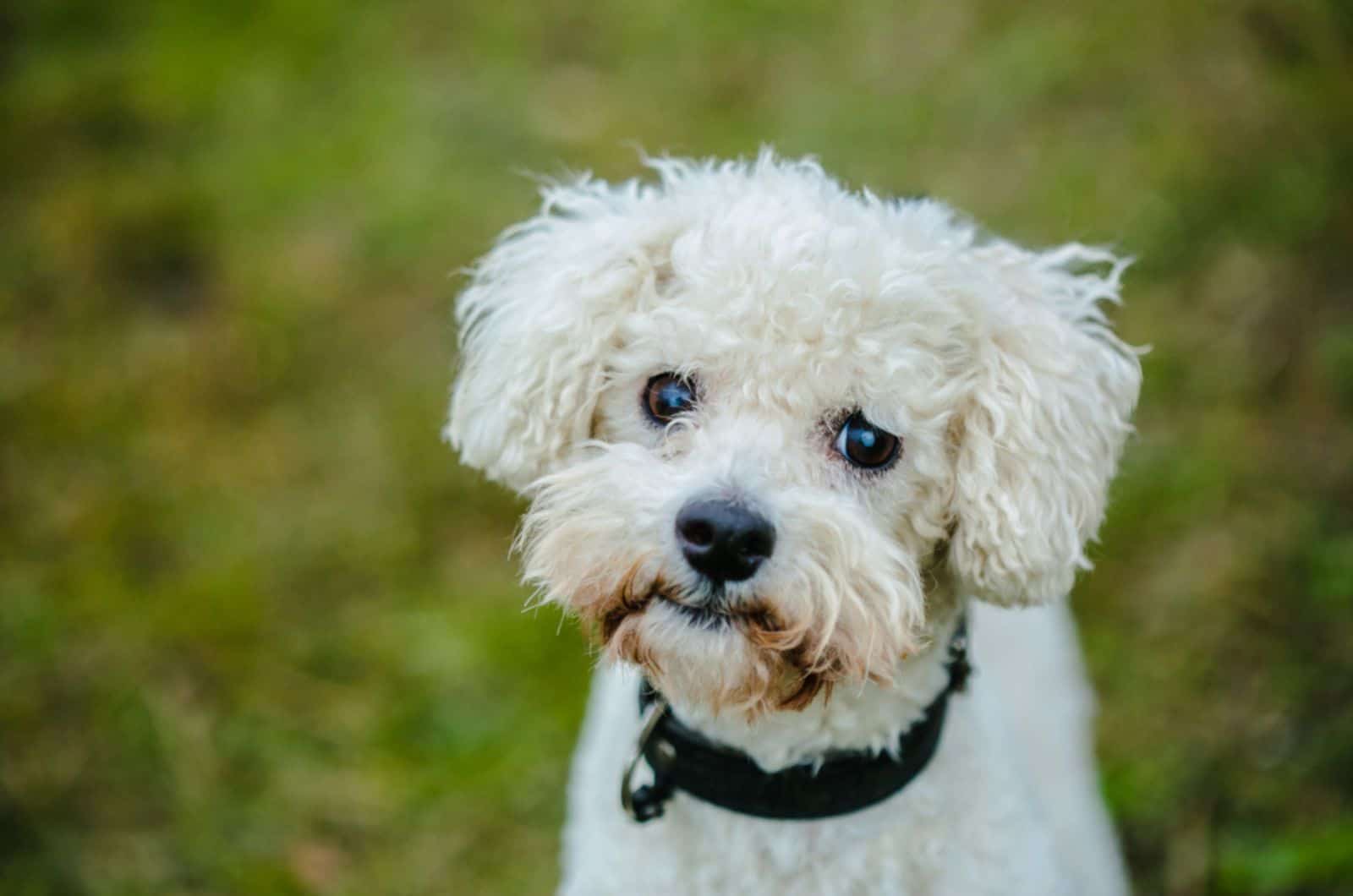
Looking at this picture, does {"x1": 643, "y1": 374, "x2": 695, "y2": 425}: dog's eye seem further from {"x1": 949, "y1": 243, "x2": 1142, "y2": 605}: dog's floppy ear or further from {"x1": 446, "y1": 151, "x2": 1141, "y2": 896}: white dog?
{"x1": 949, "y1": 243, "x2": 1142, "y2": 605}: dog's floppy ear

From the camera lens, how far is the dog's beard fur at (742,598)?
171 centimetres

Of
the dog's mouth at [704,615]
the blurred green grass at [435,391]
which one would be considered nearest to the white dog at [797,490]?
the dog's mouth at [704,615]

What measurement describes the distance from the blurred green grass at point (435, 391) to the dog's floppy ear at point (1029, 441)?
1.10m

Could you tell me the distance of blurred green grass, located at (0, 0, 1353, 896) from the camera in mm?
3170

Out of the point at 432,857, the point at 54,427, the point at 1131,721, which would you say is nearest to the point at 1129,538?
the point at 1131,721

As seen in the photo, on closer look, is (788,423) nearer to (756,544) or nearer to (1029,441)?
(756,544)

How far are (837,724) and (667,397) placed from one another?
61 cm

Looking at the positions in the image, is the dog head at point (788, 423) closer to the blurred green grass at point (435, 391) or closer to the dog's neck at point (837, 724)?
the dog's neck at point (837, 724)

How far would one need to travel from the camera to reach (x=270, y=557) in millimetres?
3826

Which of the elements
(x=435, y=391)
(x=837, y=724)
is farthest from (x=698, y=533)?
(x=435, y=391)

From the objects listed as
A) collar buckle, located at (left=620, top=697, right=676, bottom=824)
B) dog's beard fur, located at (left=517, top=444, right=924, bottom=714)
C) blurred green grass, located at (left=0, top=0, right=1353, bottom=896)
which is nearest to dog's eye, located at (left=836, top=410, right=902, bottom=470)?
dog's beard fur, located at (left=517, top=444, right=924, bottom=714)

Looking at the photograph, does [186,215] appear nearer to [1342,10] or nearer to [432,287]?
[432,287]

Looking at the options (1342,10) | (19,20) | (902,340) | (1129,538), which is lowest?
(902,340)

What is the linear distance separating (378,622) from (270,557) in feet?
1.51
